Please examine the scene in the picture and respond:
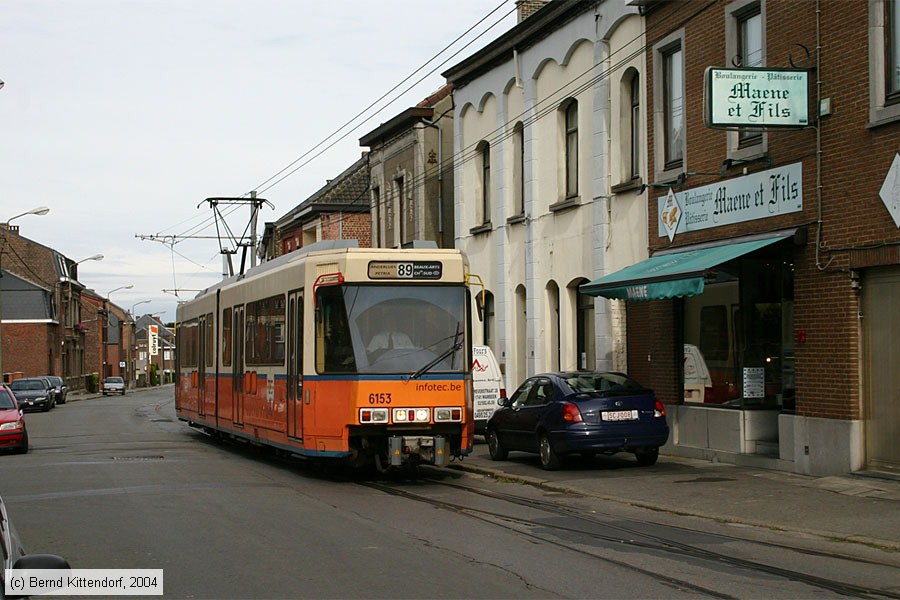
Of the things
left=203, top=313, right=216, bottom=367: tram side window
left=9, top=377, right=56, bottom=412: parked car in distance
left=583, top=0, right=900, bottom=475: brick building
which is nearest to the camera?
left=583, top=0, right=900, bottom=475: brick building

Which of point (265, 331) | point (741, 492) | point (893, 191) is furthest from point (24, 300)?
point (893, 191)

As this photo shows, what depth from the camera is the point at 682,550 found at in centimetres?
991

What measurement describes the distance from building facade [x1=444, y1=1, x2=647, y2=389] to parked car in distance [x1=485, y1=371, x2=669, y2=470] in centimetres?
433

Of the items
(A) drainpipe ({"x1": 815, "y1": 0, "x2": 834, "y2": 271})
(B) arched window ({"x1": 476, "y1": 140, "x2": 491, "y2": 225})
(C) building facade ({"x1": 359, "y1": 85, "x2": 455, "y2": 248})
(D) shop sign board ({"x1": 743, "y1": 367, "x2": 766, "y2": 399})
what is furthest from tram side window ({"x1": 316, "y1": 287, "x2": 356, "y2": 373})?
(C) building facade ({"x1": 359, "y1": 85, "x2": 455, "y2": 248})

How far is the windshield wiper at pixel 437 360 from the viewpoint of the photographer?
50.2ft

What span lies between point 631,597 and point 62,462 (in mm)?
15100

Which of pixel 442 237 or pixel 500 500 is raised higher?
pixel 442 237

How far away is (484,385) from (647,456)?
6.55 metres

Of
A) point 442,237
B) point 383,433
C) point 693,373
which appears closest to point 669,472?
point 693,373

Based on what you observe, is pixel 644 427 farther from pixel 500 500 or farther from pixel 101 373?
pixel 101 373

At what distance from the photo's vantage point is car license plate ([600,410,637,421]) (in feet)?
53.4

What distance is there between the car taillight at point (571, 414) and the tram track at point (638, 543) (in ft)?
7.35

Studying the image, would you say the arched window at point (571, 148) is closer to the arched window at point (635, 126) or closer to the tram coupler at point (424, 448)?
the arched window at point (635, 126)

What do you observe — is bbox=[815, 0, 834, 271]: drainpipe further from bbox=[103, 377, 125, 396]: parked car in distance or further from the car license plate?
bbox=[103, 377, 125, 396]: parked car in distance
